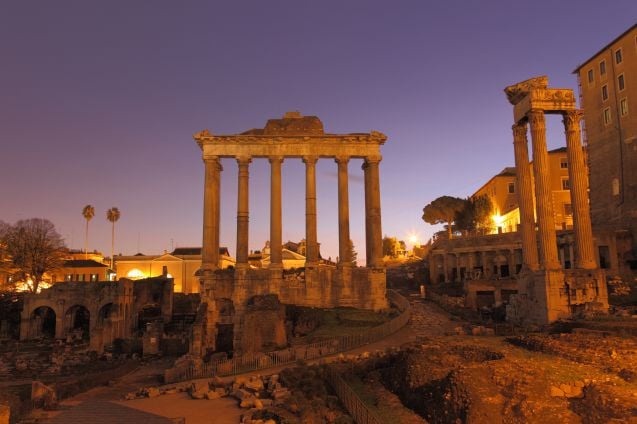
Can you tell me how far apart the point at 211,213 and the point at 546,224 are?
23139 millimetres

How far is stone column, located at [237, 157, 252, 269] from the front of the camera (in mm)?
35500

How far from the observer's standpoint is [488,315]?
34969 millimetres

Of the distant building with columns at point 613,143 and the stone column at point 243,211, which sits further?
the distant building with columns at point 613,143

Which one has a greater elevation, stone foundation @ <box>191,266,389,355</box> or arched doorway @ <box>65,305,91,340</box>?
stone foundation @ <box>191,266,389,355</box>

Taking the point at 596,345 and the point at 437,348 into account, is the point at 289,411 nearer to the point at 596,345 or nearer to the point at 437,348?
the point at 437,348

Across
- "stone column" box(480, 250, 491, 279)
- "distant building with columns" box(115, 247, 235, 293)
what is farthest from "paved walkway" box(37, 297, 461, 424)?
"distant building with columns" box(115, 247, 235, 293)

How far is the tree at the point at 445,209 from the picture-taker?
69875mm

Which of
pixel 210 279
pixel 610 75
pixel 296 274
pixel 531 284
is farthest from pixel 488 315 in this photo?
pixel 610 75

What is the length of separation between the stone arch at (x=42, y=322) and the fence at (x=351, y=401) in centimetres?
3902

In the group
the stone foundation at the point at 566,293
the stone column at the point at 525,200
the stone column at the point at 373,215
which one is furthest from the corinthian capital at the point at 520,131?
the stone column at the point at 373,215

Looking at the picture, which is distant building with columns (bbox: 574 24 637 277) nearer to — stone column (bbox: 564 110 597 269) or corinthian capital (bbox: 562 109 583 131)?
stone column (bbox: 564 110 597 269)

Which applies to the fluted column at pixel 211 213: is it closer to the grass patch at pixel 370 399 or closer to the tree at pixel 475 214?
the grass patch at pixel 370 399

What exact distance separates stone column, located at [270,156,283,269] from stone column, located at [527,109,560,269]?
58.4ft

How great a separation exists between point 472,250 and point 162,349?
35.4 metres
